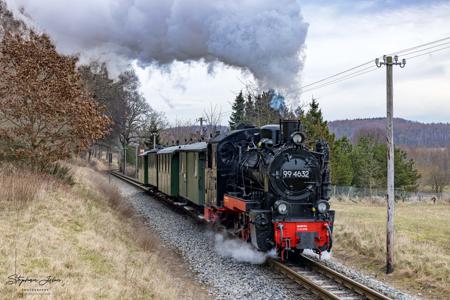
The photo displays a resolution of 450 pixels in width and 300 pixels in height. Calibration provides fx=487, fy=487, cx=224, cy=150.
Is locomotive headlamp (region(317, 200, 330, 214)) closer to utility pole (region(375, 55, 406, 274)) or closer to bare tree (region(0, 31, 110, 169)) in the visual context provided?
utility pole (region(375, 55, 406, 274))

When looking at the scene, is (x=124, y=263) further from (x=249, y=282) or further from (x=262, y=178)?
(x=262, y=178)

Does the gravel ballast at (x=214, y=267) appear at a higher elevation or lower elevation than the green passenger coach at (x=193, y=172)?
lower

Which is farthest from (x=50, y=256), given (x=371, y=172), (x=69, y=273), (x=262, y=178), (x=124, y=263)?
(x=371, y=172)

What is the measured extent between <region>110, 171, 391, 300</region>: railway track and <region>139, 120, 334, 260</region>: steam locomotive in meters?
0.35

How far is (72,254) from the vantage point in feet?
28.6

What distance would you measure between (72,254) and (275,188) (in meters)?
4.48

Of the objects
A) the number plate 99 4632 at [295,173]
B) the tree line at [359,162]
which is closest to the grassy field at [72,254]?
the number plate 99 4632 at [295,173]

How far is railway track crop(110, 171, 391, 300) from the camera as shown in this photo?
334 inches

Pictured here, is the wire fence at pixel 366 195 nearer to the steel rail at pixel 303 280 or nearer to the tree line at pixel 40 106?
the tree line at pixel 40 106

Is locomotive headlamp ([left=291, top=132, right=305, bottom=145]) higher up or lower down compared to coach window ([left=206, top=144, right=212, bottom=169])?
higher up

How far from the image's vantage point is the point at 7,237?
8945 mm

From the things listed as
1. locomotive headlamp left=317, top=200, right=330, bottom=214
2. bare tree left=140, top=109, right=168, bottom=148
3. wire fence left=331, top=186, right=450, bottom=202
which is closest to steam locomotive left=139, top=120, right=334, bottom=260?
locomotive headlamp left=317, top=200, right=330, bottom=214

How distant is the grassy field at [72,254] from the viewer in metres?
7.18

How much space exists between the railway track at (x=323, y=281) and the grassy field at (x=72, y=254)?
1.96m
